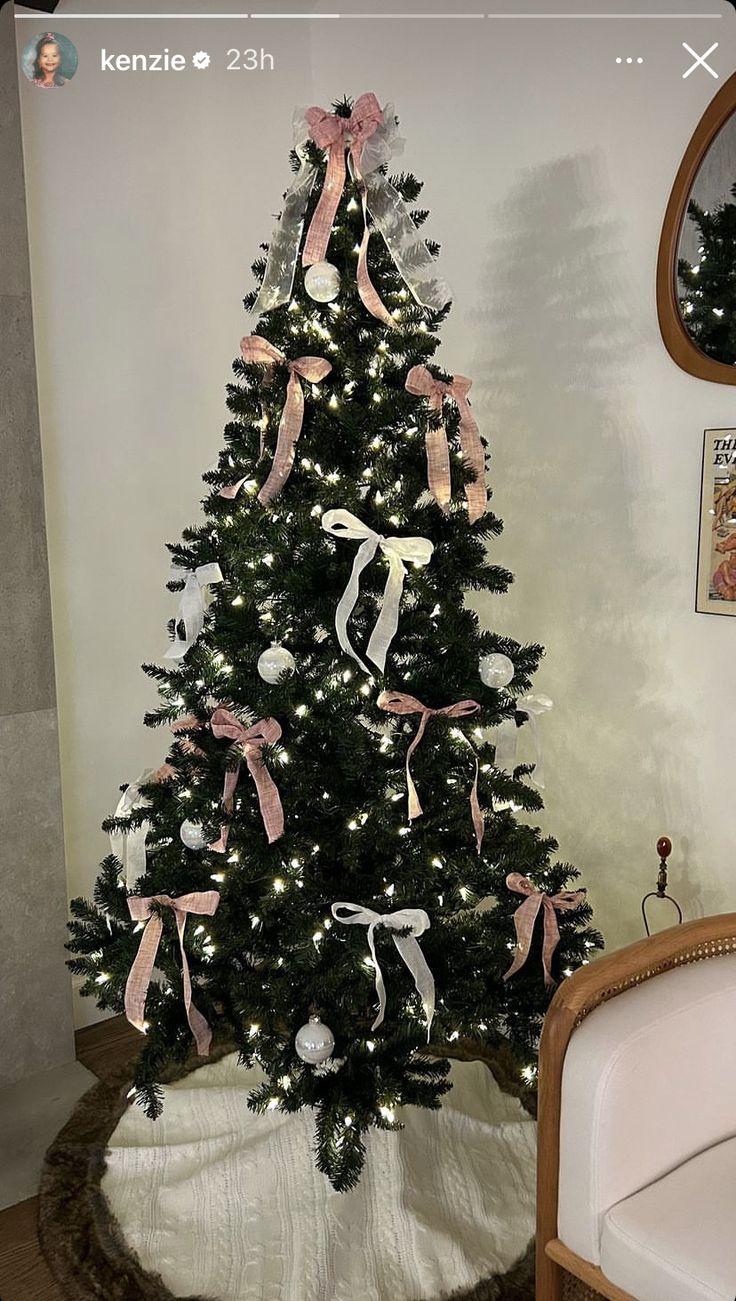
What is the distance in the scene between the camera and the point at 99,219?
269 cm

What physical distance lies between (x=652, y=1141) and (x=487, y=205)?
2.23 metres

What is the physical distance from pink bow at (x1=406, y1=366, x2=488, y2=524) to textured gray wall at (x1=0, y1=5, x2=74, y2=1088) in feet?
3.66

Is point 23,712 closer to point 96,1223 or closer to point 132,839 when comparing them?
point 132,839

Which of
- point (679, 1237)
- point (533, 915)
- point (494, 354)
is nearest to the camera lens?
point (679, 1237)

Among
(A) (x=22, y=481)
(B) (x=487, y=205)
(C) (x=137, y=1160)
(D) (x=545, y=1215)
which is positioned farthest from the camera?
(B) (x=487, y=205)

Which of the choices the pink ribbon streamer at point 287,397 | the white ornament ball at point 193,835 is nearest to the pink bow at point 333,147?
the pink ribbon streamer at point 287,397

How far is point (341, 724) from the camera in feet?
6.02

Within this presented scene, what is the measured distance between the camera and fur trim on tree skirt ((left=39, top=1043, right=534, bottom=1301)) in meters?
1.83

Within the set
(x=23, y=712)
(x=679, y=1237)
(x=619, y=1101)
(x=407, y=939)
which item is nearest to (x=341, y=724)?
(x=407, y=939)

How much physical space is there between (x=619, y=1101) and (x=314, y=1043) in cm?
57

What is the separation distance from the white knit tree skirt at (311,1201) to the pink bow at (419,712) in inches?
29.8

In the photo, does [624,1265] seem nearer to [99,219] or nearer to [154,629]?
[154,629]

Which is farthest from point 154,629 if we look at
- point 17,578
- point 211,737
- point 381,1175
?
point 381,1175

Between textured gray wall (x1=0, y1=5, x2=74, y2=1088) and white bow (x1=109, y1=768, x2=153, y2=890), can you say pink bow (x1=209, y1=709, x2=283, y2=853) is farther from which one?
textured gray wall (x1=0, y1=5, x2=74, y2=1088)
